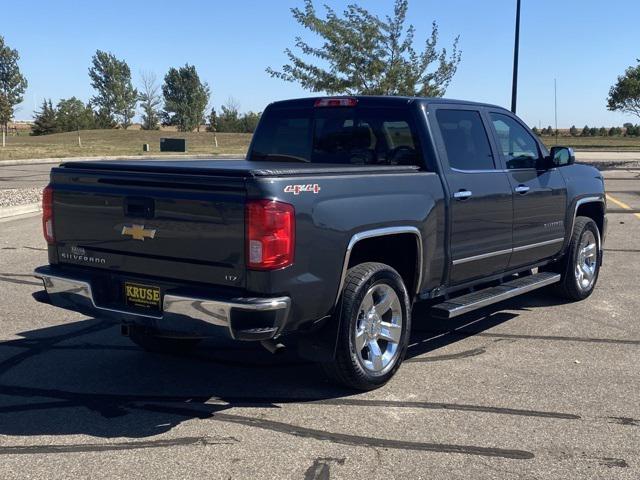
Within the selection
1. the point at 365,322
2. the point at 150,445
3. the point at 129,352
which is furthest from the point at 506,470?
the point at 129,352

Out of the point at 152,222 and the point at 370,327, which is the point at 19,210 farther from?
the point at 370,327

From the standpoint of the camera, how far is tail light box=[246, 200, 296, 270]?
3965 mm

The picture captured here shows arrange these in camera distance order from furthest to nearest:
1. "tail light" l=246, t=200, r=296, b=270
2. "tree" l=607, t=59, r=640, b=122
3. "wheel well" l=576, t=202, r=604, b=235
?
1. "tree" l=607, t=59, r=640, b=122
2. "wheel well" l=576, t=202, r=604, b=235
3. "tail light" l=246, t=200, r=296, b=270

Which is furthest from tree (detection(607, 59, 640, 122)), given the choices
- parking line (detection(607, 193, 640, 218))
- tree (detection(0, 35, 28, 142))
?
tree (detection(0, 35, 28, 142))

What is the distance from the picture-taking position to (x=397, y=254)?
515cm

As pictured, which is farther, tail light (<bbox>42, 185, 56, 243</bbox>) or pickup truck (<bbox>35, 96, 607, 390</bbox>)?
tail light (<bbox>42, 185, 56, 243</bbox>)

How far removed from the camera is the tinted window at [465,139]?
5.63m

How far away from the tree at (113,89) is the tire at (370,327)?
101479mm

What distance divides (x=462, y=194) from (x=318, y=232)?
5.37 ft

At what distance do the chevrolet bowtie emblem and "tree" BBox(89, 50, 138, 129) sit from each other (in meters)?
101

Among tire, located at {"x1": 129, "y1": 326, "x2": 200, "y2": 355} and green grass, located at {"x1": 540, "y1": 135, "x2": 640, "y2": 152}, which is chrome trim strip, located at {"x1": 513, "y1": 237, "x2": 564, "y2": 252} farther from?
green grass, located at {"x1": 540, "y1": 135, "x2": 640, "y2": 152}

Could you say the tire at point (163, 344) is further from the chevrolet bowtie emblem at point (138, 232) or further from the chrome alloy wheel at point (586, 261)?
the chrome alloy wheel at point (586, 261)

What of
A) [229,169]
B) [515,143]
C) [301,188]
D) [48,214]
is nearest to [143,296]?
[229,169]

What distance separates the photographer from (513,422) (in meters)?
4.27
